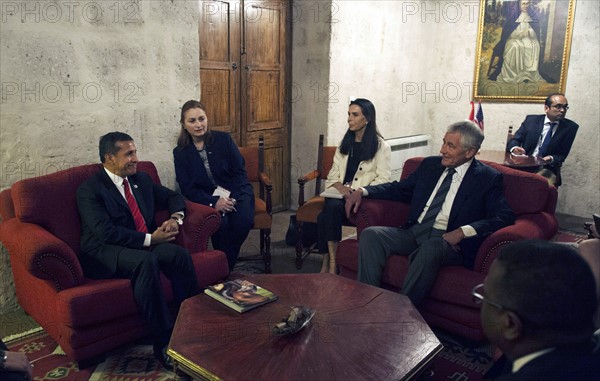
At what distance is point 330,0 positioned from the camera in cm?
521

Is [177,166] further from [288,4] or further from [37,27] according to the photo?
[288,4]

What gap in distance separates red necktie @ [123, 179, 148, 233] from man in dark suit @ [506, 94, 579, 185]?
12.6 feet

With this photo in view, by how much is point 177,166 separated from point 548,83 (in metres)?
4.54

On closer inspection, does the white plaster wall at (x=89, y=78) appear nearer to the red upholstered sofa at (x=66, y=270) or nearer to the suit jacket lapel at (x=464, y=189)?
the red upholstered sofa at (x=66, y=270)

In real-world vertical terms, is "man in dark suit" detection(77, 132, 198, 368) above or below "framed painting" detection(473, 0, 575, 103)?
below

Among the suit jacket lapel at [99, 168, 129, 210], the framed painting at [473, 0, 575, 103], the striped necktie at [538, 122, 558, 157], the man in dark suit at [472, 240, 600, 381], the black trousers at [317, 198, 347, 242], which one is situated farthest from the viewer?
the framed painting at [473, 0, 575, 103]

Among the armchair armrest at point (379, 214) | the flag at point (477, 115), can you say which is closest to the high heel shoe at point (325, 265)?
the armchair armrest at point (379, 214)

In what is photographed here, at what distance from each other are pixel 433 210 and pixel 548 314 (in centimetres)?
209

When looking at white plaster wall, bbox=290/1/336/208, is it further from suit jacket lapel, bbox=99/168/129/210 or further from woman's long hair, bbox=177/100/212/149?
suit jacket lapel, bbox=99/168/129/210

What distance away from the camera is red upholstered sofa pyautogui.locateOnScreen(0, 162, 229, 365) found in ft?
8.34

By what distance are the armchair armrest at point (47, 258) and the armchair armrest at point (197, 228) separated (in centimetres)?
71

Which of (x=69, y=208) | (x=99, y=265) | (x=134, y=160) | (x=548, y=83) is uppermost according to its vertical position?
(x=548, y=83)

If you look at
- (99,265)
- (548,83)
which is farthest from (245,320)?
(548,83)

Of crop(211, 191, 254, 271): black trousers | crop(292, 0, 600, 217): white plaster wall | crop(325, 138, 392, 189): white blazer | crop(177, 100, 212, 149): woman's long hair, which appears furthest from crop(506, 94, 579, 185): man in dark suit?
crop(177, 100, 212, 149): woman's long hair
